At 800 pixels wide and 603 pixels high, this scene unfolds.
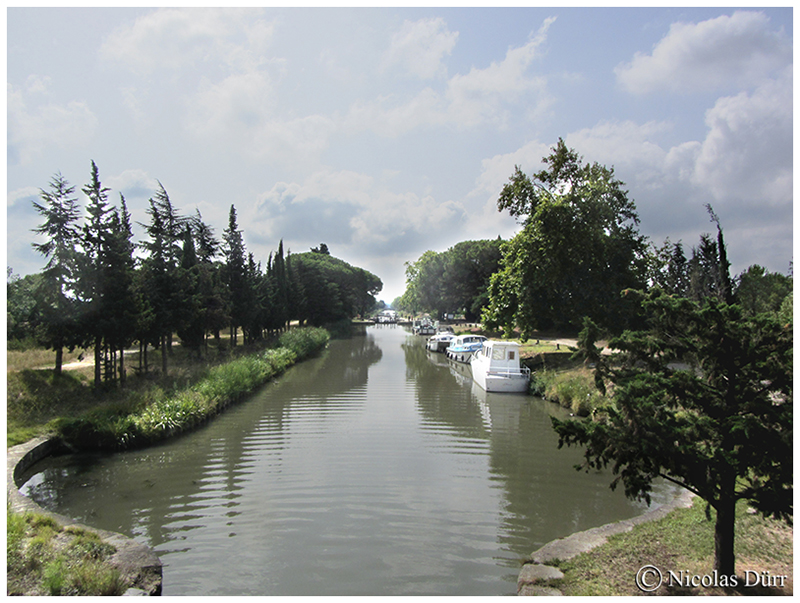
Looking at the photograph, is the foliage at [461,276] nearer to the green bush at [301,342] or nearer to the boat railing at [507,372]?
the green bush at [301,342]

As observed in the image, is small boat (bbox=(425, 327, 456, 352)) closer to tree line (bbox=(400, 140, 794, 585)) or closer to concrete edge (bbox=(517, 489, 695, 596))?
concrete edge (bbox=(517, 489, 695, 596))

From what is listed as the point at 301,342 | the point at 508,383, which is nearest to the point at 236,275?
the point at 301,342

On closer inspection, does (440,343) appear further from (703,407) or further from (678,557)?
(703,407)

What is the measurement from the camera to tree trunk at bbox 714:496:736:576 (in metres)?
5.13

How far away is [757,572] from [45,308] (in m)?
19.3

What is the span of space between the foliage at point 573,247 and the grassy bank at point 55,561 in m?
21.5

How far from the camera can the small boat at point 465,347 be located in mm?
33031

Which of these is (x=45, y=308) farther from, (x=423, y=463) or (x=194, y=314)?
(x=423, y=463)

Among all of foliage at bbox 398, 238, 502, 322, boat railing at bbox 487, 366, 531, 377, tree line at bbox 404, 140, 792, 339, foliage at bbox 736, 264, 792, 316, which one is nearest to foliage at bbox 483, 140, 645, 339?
tree line at bbox 404, 140, 792, 339

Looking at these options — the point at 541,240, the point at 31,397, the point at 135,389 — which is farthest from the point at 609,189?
the point at 31,397

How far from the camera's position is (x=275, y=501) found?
32.3ft

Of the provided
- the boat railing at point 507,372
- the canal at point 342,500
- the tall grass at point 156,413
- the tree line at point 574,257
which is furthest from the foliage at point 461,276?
the canal at point 342,500

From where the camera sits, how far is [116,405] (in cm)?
1480

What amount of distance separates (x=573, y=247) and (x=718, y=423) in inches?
793
